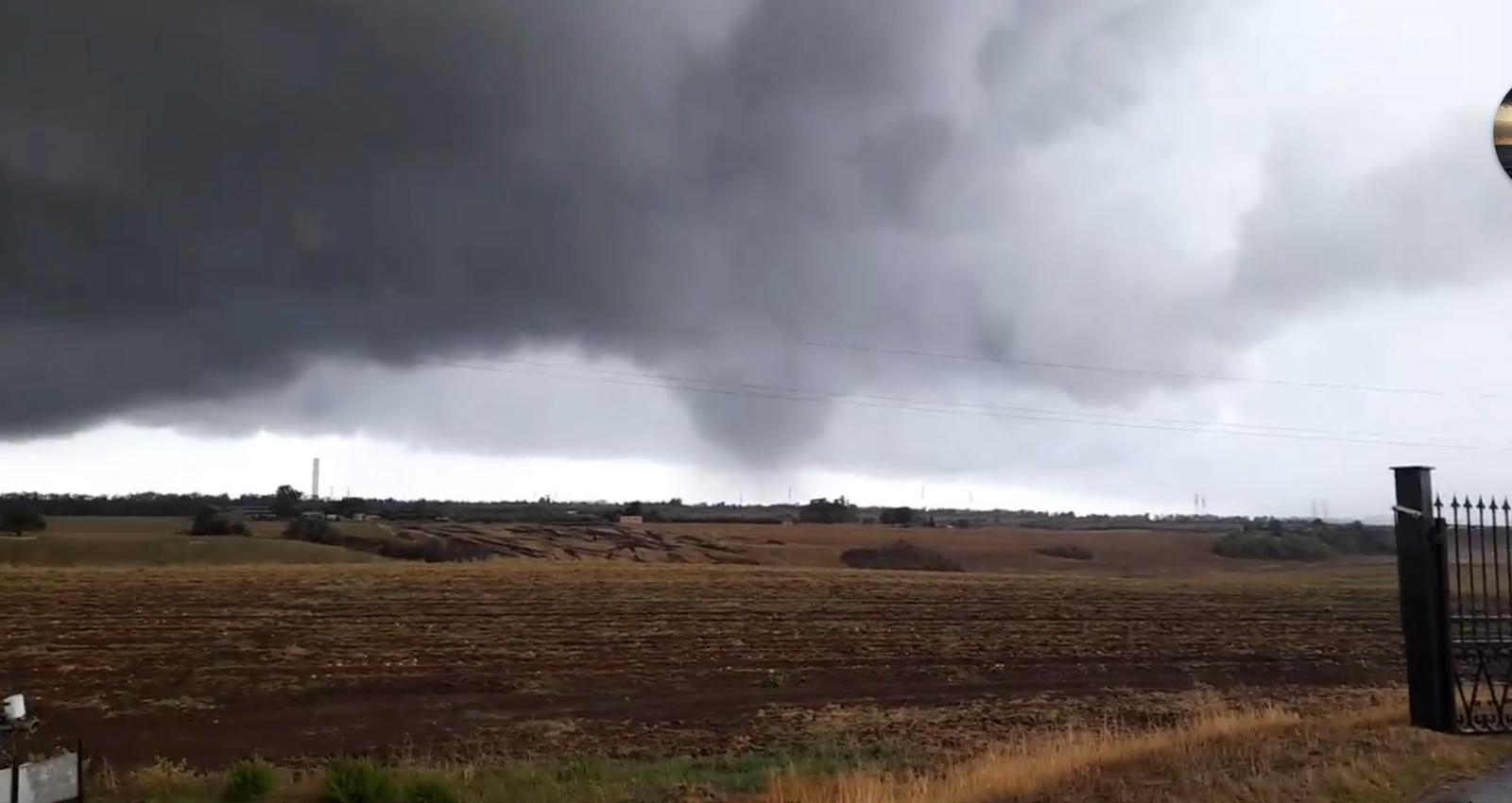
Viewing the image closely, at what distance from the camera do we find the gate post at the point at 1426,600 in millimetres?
12555

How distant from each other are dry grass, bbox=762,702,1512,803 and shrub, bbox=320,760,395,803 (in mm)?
4871

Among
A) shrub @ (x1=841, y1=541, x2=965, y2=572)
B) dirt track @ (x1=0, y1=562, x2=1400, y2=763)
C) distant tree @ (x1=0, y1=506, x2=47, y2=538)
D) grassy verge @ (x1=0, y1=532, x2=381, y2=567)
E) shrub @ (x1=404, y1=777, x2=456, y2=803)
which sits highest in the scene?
distant tree @ (x1=0, y1=506, x2=47, y2=538)

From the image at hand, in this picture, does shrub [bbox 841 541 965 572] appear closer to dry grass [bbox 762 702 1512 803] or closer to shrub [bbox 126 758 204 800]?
shrub [bbox 126 758 204 800]

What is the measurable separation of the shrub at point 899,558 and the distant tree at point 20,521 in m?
73.6

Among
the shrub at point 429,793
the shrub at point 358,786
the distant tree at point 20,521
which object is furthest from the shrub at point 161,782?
the distant tree at point 20,521

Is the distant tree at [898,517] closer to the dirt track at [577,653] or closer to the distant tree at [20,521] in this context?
the dirt track at [577,653]

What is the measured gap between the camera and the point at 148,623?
37.2 meters

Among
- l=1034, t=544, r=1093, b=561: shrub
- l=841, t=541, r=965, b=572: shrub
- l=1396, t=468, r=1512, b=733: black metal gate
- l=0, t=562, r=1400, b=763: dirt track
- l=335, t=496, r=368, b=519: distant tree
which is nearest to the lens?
l=1396, t=468, r=1512, b=733: black metal gate

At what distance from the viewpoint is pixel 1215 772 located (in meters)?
10.1

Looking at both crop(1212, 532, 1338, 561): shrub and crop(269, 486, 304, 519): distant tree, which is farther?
crop(269, 486, 304, 519): distant tree

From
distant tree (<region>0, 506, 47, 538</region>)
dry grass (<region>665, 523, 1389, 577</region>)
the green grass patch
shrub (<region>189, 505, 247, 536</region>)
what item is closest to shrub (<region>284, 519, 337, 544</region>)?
shrub (<region>189, 505, 247, 536</region>)

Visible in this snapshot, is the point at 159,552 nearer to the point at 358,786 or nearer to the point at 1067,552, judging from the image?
the point at 1067,552

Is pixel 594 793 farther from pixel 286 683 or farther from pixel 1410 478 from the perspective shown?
pixel 286 683

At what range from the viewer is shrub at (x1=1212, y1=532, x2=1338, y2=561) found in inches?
3730
